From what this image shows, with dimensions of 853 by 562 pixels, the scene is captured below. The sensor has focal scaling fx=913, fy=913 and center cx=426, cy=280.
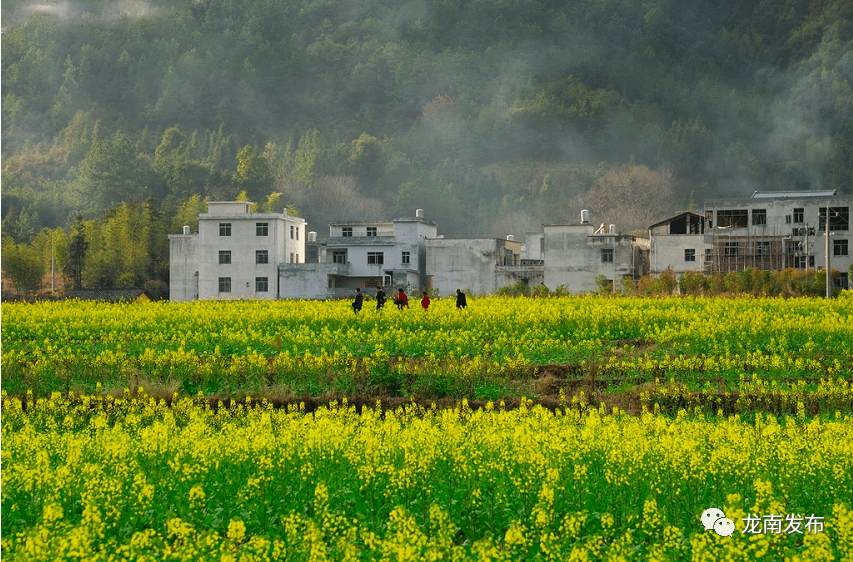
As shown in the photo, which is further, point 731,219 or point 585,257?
point 585,257

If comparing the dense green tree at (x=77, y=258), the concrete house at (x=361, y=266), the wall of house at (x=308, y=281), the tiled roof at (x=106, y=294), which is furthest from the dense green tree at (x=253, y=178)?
the wall of house at (x=308, y=281)

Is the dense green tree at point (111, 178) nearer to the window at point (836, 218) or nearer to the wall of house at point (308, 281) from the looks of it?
the wall of house at point (308, 281)

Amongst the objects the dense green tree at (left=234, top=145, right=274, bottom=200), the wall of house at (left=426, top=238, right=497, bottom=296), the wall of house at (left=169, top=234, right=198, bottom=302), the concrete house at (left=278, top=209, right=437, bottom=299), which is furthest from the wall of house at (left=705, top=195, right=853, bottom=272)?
the dense green tree at (left=234, top=145, right=274, bottom=200)

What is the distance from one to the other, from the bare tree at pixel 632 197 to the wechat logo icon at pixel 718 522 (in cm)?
10679

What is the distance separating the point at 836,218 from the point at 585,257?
50.3ft

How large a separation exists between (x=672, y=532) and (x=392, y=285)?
51.3 metres

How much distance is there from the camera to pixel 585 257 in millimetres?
60062

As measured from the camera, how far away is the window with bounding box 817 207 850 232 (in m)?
54.7

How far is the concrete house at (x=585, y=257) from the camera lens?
59438 millimetres

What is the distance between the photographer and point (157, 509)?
8430mm

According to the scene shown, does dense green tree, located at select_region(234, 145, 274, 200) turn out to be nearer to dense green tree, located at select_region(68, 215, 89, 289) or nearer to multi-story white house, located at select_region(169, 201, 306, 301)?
dense green tree, located at select_region(68, 215, 89, 289)

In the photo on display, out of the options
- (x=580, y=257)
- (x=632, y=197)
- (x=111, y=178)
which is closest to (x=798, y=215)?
(x=580, y=257)

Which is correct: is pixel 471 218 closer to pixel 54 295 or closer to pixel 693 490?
pixel 54 295

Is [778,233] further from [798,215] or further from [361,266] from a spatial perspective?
[361,266]
